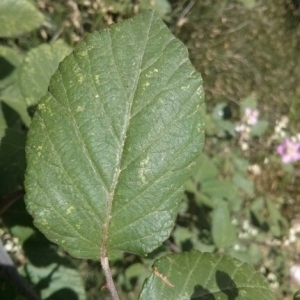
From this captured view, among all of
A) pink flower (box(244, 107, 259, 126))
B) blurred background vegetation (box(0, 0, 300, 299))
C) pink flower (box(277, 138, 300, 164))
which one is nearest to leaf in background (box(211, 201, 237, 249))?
blurred background vegetation (box(0, 0, 300, 299))

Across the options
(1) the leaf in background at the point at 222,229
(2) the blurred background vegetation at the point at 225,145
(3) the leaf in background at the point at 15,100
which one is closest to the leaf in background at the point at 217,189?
(2) the blurred background vegetation at the point at 225,145

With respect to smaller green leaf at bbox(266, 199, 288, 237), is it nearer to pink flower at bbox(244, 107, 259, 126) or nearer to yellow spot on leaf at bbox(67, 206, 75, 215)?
pink flower at bbox(244, 107, 259, 126)

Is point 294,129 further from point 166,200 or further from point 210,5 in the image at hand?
point 166,200

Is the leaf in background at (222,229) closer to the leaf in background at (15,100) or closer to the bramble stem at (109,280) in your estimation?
the leaf in background at (15,100)

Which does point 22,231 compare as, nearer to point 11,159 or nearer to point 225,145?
point 11,159

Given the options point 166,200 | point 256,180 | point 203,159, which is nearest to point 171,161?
point 166,200

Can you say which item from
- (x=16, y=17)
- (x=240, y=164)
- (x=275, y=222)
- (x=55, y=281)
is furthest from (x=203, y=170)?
(x=16, y=17)
